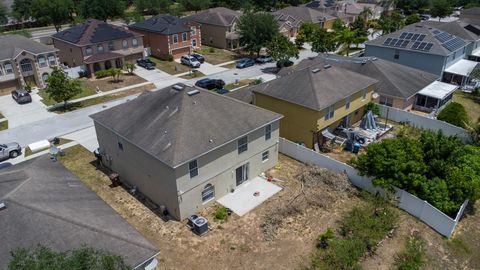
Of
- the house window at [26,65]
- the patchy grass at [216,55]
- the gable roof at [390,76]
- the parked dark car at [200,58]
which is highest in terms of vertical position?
the house window at [26,65]

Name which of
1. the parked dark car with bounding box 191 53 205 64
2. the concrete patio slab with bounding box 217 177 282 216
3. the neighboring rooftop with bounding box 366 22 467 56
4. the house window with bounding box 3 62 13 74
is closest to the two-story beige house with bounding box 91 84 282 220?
the concrete patio slab with bounding box 217 177 282 216

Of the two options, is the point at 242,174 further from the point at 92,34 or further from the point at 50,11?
the point at 50,11

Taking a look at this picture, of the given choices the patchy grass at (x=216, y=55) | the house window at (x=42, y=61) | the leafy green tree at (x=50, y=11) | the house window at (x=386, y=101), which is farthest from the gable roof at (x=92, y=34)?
the house window at (x=386, y=101)

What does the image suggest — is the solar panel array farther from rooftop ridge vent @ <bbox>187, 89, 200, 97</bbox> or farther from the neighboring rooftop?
rooftop ridge vent @ <bbox>187, 89, 200, 97</bbox>

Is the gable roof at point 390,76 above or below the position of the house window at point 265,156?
above

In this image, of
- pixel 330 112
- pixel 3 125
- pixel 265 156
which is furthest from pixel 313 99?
pixel 3 125

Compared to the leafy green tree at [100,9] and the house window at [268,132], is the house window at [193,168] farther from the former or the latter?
the leafy green tree at [100,9]

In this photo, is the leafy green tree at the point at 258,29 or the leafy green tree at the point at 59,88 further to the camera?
the leafy green tree at the point at 258,29

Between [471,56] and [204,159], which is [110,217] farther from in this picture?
[471,56]
